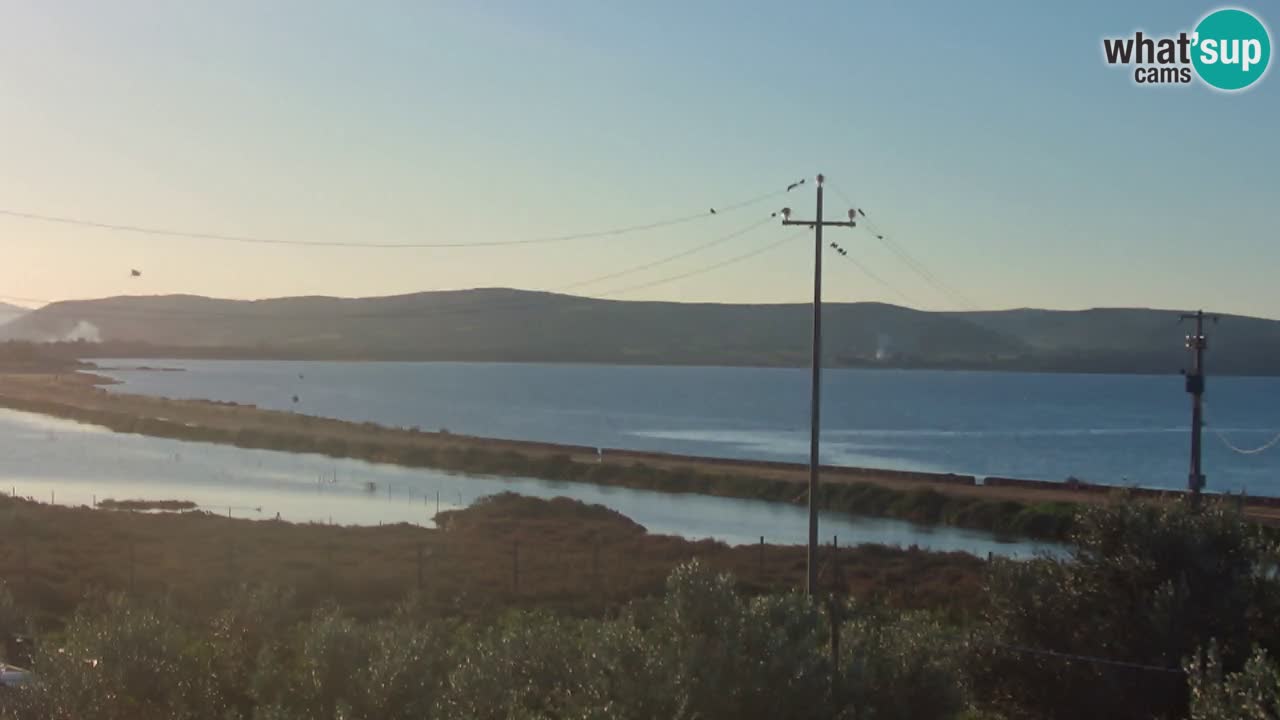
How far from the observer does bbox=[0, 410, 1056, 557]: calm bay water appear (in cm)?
5462

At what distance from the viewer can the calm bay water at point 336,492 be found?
179ft

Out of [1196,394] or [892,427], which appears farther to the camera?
[892,427]

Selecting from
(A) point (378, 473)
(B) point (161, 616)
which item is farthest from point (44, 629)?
(A) point (378, 473)

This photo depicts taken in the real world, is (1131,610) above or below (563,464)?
above

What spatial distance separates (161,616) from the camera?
13.3 meters

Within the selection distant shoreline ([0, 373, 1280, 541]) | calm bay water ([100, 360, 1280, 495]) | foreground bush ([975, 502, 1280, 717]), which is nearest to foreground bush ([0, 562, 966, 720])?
foreground bush ([975, 502, 1280, 717])

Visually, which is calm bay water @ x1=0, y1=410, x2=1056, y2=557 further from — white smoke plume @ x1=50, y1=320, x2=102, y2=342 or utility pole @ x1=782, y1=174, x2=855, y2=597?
white smoke plume @ x1=50, y1=320, x2=102, y2=342

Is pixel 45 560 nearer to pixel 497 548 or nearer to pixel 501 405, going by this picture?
pixel 497 548

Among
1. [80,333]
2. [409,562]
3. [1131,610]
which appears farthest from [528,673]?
[80,333]

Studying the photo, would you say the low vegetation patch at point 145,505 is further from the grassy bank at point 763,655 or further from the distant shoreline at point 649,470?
the grassy bank at point 763,655

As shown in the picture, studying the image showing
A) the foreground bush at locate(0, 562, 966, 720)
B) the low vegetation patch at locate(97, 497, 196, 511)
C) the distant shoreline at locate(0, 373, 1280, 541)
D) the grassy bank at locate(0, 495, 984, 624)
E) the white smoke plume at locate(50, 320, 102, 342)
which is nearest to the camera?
the foreground bush at locate(0, 562, 966, 720)

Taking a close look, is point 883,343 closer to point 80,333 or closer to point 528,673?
point 80,333

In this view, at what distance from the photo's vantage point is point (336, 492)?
66125 millimetres

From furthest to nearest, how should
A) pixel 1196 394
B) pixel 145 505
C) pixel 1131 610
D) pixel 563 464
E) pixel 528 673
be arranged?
1. pixel 563 464
2. pixel 145 505
3. pixel 1196 394
4. pixel 1131 610
5. pixel 528 673
